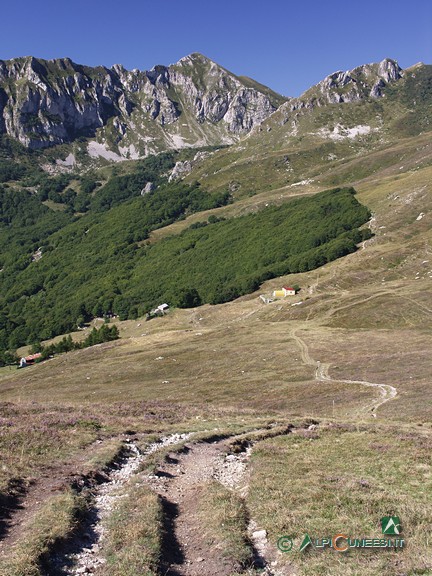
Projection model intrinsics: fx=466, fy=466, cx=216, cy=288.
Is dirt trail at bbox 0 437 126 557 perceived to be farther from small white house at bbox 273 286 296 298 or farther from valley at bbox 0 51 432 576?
small white house at bbox 273 286 296 298

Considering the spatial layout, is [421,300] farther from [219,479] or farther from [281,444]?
[219,479]

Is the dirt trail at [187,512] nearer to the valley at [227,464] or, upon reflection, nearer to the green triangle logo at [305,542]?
the valley at [227,464]

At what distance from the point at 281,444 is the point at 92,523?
52.1 feet

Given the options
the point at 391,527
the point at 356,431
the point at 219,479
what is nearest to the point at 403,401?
the point at 356,431

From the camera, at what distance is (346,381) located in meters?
61.6
